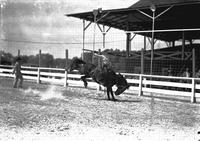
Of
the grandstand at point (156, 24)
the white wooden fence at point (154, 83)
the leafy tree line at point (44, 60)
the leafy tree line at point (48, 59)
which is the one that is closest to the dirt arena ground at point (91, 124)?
the white wooden fence at point (154, 83)

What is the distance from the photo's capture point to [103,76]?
40.1ft

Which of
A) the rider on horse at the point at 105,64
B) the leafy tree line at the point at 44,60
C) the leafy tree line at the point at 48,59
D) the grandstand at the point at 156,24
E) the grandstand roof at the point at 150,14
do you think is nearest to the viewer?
the rider on horse at the point at 105,64

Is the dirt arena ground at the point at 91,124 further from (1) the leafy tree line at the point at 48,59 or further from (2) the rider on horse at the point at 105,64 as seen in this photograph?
(1) the leafy tree line at the point at 48,59

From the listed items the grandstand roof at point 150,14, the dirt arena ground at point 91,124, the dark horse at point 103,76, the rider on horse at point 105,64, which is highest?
the grandstand roof at point 150,14

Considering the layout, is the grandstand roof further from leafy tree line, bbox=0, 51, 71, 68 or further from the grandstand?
leafy tree line, bbox=0, 51, 71, 68

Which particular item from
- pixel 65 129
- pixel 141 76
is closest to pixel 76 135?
pixel 65 129

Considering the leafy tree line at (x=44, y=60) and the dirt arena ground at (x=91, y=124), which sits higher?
the leafy tree line at (x=44, y=60)

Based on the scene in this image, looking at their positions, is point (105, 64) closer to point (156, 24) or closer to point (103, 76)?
point (103, 76)

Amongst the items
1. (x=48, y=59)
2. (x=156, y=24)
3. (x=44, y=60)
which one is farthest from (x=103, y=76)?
(x=156, y=24)

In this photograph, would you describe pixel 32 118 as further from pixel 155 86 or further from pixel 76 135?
pixel 155 86

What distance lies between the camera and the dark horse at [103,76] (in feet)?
40.2

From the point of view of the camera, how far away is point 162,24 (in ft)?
89.5

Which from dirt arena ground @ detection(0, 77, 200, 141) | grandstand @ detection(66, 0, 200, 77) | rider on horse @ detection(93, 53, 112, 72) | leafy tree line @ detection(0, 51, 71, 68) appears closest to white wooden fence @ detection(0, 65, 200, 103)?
leafy tree line @ detection(0, 51, 71, 68)

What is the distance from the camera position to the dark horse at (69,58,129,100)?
1225 centimetres
